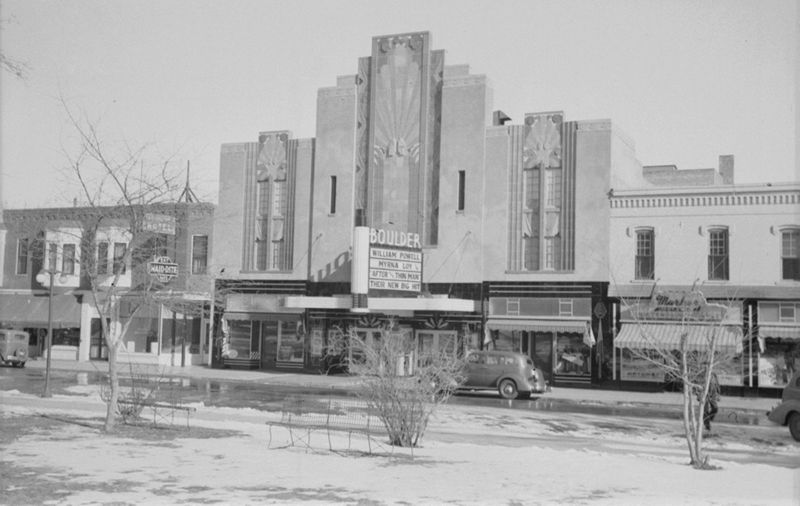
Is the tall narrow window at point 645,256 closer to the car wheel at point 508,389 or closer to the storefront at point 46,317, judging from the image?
the car wheel at point 508,389

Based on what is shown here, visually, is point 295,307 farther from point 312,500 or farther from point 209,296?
point 312,500

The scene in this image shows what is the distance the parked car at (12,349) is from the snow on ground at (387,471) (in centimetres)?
2574

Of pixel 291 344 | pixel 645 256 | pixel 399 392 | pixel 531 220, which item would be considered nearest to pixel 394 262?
pixel 531 220

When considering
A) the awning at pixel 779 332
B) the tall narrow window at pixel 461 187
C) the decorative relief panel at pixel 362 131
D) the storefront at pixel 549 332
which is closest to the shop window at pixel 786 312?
the awning at pixel 779 332

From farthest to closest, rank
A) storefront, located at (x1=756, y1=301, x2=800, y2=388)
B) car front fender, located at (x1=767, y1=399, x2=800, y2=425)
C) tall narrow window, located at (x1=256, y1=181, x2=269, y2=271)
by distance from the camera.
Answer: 1. tall narrow window, located at (x1=256, y1=181, x2=269, y2=271)
2. storefront, located at (x1=756, y1=301, x2=800, y2=388)
3. car front fender, located at (x1=767, y1=399, x2=800, y2=425)

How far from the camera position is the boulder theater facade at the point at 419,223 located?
37656 mm

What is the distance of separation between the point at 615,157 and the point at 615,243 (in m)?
4.17

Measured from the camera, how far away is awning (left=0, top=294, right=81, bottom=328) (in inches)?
1836

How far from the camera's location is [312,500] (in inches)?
426

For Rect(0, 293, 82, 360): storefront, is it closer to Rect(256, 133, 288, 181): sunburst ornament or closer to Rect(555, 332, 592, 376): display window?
Rect(256, 133, 288, 181): sunburst ornament

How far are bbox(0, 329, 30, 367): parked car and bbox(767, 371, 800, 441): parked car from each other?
3401 cm

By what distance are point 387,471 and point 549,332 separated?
25.3 meters

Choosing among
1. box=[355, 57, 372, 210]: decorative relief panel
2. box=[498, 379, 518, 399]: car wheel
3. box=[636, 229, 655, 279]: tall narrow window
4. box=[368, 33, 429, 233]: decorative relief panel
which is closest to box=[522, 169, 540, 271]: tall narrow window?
box=[636, 229, 655, 279]: tall narrow window

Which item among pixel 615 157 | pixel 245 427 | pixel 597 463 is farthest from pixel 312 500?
pixel 615 157
